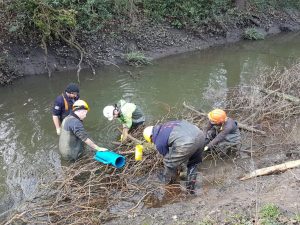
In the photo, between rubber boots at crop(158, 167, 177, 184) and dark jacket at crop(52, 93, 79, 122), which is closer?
rubber boots at crop(158, 167, 177, 184)

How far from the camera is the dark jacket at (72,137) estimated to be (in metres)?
7.13

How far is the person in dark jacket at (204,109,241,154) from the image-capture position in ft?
25.1

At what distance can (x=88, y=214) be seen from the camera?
6.23 meters

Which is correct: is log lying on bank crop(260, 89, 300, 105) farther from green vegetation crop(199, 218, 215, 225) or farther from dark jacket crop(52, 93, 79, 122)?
green vegetation crop(199, 218, 215, 225)

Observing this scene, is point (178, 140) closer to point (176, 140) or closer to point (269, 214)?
point (176, 140)

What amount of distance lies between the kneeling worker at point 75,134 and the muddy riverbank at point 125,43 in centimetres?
598

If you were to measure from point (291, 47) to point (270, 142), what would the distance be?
1134 cm

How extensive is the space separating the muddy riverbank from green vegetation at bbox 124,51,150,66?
1.37ft

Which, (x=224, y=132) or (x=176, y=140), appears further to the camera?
(x=224, y=132)

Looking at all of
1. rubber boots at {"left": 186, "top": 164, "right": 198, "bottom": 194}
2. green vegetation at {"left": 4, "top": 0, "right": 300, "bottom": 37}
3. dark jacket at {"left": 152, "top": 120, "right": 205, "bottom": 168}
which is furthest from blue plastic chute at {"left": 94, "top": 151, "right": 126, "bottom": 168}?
green vegetation at {"left": 4, "top": 0, "right": 300, "bottom": 37}

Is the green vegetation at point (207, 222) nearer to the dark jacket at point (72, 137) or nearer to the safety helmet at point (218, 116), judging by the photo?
the safety helmet at point (218, 116)

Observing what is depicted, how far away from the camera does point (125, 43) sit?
16047 mm

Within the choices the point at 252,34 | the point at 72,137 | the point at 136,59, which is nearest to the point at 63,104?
the point at 72,137

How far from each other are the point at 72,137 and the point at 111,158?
40.2 inches
